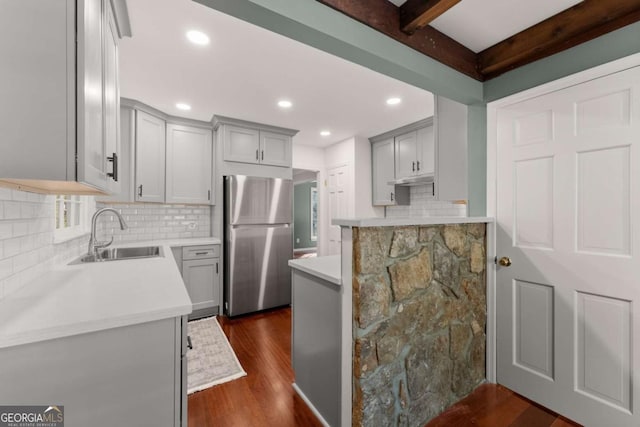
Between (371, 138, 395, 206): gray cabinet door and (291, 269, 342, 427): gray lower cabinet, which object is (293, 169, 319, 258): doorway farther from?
(291, 269, 342, 427): gray lower cabinet

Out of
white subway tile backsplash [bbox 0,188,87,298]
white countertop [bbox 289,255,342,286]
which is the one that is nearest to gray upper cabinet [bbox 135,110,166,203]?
white subway tile backsplash [bbox 0,188,87,298]

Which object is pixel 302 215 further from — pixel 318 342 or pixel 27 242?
pixel 27 242

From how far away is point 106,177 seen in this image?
4.30 feet

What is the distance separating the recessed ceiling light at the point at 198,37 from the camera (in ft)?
5.98

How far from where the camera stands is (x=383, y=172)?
4.27m

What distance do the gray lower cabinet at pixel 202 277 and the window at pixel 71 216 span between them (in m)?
0.97

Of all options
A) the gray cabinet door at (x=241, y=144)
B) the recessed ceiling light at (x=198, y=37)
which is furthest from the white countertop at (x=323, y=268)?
the gray cabinet door at (x=241, y=144)

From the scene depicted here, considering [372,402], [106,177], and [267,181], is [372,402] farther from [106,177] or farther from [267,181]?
[267,181]

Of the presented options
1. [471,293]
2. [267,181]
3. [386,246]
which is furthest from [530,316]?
[267,181]

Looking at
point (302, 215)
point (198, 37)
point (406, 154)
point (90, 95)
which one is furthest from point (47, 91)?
point (302, 215)

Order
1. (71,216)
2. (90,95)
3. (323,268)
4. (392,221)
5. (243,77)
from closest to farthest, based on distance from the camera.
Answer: (90,95)
(392,221)
(323,268)
(71,216)
(243,77)

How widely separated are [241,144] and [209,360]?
2.48 metres

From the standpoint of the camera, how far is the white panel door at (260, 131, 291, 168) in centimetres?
372

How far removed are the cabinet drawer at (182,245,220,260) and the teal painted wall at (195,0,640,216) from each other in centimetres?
272
